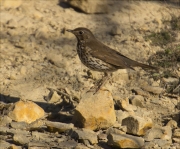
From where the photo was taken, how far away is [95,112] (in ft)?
26.7

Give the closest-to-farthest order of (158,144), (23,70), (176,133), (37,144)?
(37,144) < (158,144) < (176,133) < (23,70)

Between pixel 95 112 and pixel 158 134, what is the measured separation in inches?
35.5

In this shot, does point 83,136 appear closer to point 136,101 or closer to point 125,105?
point 125,105

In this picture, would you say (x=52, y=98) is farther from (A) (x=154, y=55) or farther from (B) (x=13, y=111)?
(A) (x=154, y=55)

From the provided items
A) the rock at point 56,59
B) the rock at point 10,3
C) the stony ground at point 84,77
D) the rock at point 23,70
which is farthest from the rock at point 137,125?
the rock at point 10,3

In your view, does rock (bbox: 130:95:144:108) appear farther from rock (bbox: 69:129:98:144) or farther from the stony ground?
rock (bbox: 69:129:98:144)

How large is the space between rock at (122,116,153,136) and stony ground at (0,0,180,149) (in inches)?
0.5

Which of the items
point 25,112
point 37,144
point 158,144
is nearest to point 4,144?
point 37,144

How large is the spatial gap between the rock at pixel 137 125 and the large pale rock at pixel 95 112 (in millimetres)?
263

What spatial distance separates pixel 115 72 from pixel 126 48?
0.78 m

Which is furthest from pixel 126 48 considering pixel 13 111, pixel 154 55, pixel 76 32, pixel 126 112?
pixel 13 111

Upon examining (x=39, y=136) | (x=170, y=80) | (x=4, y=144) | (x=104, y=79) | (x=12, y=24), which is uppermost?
(x=12, y=24)

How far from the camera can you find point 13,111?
8406 millimetres

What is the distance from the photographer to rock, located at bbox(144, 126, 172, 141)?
26.5ft
